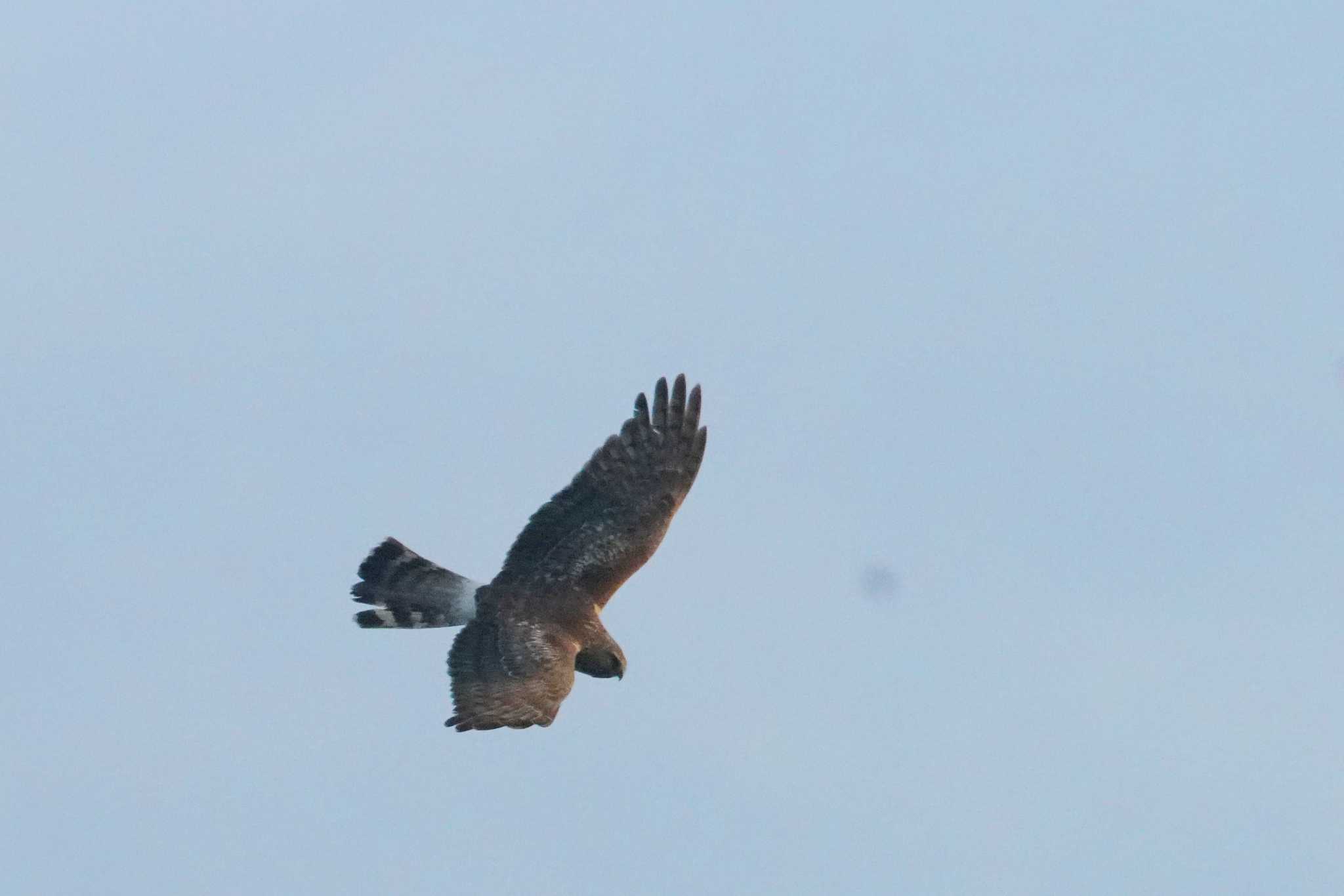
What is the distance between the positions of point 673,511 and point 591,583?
1.03m

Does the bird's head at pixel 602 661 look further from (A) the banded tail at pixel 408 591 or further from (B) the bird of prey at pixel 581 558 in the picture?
(A) the banded tail at pixel 408 591

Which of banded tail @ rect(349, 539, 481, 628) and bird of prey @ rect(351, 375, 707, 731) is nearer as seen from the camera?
bird of prey @ rect(351, 375, 707, 731)

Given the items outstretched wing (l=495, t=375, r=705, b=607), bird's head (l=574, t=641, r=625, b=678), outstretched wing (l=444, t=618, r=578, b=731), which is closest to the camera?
outstretched wing (l=444, t=618, r=578, b=731)

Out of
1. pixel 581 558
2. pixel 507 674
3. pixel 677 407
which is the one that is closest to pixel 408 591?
pixel 581 558

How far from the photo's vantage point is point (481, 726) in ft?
69.7

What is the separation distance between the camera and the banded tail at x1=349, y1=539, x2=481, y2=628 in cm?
2320

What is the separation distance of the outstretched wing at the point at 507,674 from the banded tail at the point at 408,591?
2.10 feet

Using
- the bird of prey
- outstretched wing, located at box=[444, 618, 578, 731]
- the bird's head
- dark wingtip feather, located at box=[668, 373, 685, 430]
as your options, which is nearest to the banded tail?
the bird of prey

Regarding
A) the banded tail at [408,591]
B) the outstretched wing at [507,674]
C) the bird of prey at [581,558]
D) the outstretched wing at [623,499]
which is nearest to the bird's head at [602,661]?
the bird of prey at [581,558]

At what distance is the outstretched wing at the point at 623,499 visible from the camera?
23.2 m

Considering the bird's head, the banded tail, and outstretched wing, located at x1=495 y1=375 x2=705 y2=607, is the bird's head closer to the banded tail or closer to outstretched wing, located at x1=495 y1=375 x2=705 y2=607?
outstretched wing, located at x1=495 y1=375 x2=705 y2=607

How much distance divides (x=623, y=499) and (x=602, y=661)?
156 centimetres

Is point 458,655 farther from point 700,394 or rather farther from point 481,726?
point 700,394

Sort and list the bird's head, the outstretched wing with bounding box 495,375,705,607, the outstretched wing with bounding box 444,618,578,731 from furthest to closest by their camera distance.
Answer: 1. the outstretched wing with bounding box 495,375,705,607
2. the bird's head
3. the outstretched wing with bounding box 444,618,578,731
